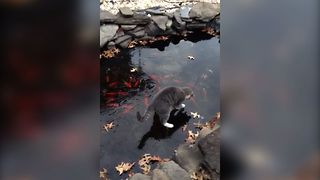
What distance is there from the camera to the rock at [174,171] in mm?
4664

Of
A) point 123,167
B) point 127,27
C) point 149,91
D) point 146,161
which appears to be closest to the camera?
point 123,167

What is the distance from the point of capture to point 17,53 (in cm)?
105

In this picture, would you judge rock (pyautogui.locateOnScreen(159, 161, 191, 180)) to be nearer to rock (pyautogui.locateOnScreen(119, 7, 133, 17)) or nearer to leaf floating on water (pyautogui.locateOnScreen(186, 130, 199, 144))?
leaf floating on water (pyautogui.locateOnScreen(186, 130, 199, 144))

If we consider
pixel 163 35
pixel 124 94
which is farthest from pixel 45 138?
pixel 163 35

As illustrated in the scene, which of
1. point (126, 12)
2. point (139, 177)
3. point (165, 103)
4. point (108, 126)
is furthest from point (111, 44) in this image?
point (139, 177)

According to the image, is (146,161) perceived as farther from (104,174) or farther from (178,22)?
(178,22)

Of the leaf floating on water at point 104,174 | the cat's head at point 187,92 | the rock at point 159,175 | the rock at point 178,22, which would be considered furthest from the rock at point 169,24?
the rock at point 159,175

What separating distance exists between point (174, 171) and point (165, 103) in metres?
1.54

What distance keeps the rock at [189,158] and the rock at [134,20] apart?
14.5 feet

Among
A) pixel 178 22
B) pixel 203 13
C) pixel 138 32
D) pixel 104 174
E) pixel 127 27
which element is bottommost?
pixel 104 174

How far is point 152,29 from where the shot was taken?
912cm

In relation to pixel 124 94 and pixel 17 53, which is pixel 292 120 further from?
pixel 124 94

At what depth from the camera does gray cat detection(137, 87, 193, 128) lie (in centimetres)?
603

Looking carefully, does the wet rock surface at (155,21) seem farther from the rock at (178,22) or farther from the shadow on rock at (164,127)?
the shadow on rock at (164,127)
